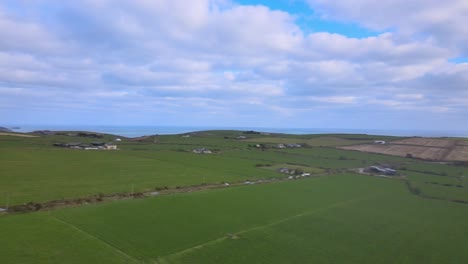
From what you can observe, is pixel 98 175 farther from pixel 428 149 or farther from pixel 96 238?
pixel 428 149

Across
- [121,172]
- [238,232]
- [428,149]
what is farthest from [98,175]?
[428,149]

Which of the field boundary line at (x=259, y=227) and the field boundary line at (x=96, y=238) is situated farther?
the field boundary line at (x=259, y=227)

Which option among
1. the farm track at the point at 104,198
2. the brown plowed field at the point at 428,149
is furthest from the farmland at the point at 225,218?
the brown plowed field at the point at 428,149

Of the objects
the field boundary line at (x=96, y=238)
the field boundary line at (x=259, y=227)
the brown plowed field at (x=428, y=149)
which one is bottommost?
the field boundary line at (x=259, y=227)

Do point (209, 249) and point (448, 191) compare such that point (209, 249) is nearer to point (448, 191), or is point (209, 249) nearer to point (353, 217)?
point (353, 217)

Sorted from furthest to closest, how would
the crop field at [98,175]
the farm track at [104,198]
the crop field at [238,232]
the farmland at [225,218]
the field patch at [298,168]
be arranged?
the field patch at [298,168]
the crop field at [98,175]
the farm track at [104,198]
the farmland at [225,218]
the crop field at [238,232]

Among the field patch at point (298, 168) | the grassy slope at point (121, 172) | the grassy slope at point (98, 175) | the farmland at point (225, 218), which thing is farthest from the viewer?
the field patch at point (298, 168)

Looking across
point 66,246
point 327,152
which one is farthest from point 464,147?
point 66,246

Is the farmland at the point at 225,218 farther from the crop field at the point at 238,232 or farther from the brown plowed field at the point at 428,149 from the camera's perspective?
the brown plowed field at the point at 428,149
